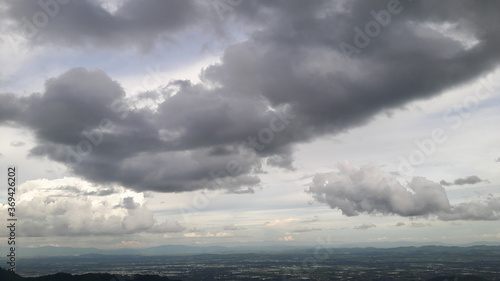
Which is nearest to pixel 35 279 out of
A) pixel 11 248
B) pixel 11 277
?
pixel 11 277

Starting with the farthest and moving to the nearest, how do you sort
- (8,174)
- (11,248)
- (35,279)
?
(35,279) < (11,248) < (8,174)

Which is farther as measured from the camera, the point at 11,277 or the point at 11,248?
the point at 11,277

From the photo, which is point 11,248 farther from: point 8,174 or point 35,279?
point 35,279

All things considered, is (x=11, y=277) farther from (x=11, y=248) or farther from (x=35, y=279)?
(x=11, y=248)

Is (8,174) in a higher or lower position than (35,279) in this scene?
higher

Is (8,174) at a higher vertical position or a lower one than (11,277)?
higher

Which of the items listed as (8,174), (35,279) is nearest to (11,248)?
(8,174)

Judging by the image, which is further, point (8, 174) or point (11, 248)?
point (11, 248)

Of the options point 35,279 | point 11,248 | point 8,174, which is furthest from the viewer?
point 35,279

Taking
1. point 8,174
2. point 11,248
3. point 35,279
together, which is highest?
point 8,174
